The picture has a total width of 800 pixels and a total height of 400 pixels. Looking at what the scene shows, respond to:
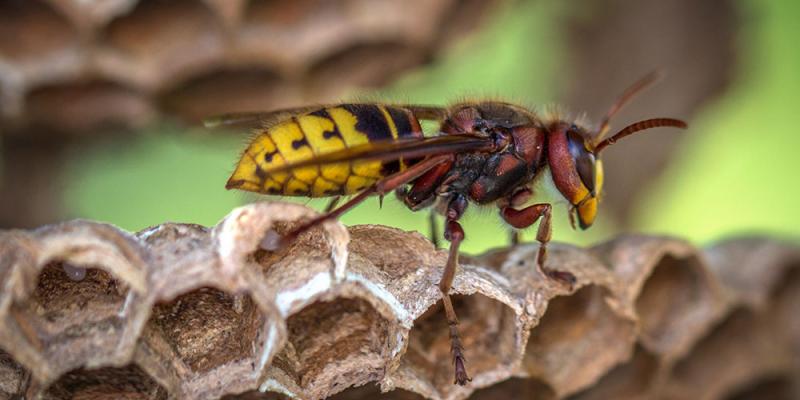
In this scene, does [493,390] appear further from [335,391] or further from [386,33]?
[386,33]

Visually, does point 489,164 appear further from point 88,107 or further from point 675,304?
point 88,107

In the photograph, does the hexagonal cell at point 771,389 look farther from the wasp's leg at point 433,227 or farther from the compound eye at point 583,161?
the wasp's leg at point 433,227

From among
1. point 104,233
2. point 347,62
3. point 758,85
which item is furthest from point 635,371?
point 758,85

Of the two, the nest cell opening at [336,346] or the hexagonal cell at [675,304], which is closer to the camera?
the nest cell opening at [336,346]

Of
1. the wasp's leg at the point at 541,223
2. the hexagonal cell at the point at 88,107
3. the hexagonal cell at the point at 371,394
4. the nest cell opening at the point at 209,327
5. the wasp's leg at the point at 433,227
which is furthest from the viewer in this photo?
the hexagonal cell at the point at 88,107

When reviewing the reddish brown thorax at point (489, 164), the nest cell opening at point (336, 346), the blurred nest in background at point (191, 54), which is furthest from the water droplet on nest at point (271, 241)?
the blurred nest in background at point (191, 54)

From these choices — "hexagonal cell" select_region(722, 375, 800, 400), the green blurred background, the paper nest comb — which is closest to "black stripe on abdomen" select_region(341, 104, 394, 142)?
the paper nest comb

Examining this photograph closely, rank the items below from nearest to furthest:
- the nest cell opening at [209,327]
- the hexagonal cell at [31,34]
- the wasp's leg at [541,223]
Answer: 1. the nest cell opening at [209,327]
2. the wasp's leg at [541,223]
3. the hexagonal cell at [31,34]
